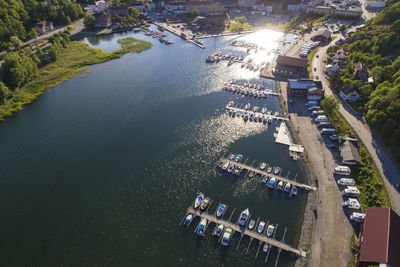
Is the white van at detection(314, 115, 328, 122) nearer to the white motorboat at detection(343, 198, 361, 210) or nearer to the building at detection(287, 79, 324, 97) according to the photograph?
the building at detection(287, 79, 324, 97)

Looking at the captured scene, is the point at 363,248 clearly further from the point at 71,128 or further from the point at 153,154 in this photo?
the point at 71,128

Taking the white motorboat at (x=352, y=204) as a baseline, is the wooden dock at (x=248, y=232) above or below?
below

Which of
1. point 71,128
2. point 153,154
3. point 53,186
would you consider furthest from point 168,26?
point 53,186

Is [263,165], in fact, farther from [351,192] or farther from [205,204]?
[351,192]

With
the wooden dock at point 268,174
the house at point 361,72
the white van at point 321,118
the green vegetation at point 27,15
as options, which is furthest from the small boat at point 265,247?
the green vegetation at point 27,15

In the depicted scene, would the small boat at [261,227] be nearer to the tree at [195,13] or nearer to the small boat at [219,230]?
the small boat at [219,230]

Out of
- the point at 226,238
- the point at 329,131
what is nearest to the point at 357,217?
the point at 226,238
